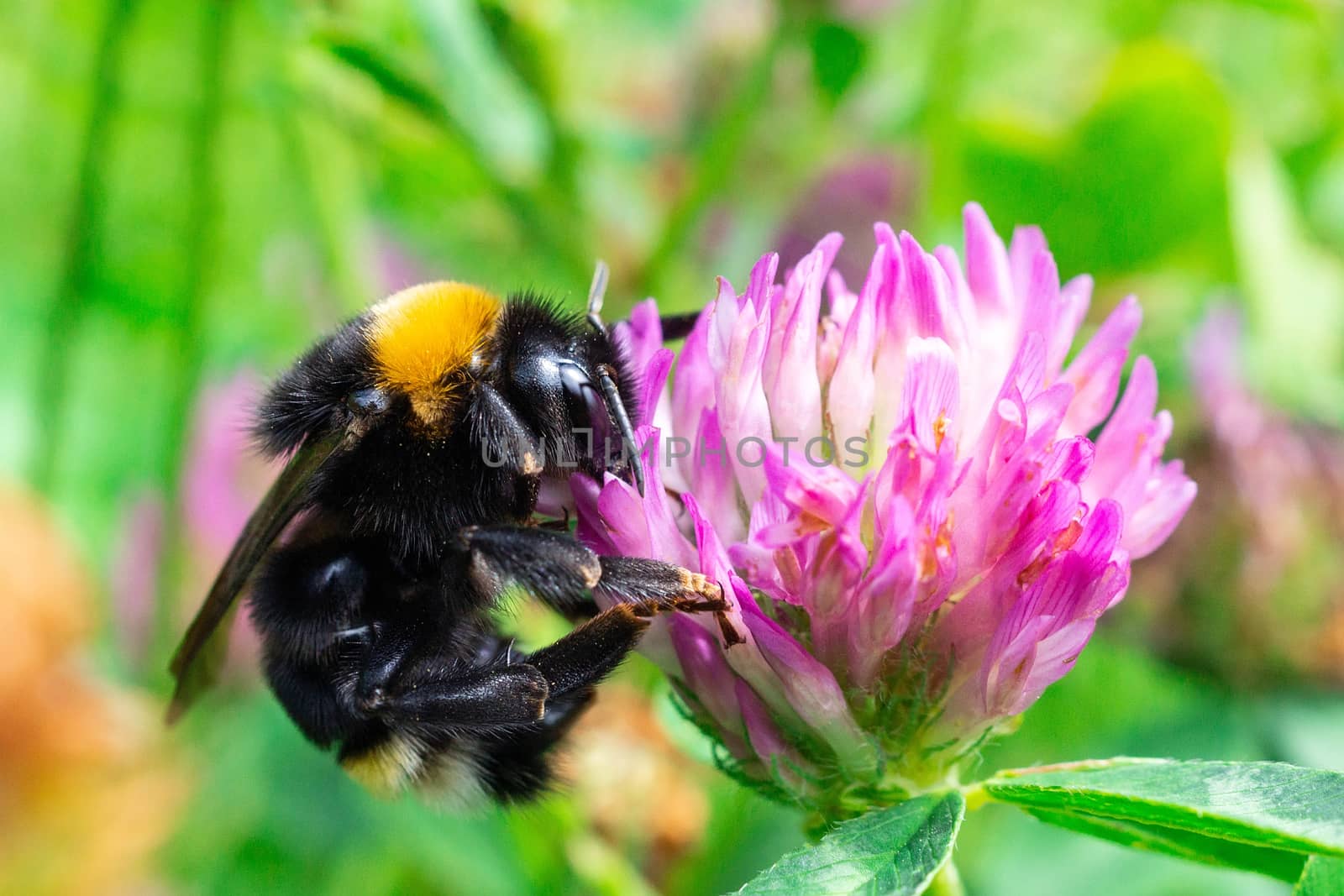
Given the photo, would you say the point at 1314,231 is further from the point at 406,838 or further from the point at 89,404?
the point at 89,404

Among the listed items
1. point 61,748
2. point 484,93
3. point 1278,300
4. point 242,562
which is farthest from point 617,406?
point 61,748

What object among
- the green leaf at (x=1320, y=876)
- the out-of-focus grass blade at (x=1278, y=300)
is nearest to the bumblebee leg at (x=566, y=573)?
the green leaf at (x=1320, y=876)

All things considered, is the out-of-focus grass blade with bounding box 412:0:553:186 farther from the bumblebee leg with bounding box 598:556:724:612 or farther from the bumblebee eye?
the bumblebee leg with bounding box 598:556:724:612

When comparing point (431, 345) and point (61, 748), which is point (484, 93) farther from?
point (61, 748)

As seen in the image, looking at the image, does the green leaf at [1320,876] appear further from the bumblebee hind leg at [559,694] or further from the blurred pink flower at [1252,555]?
the blurred pink flower at [1252,555]

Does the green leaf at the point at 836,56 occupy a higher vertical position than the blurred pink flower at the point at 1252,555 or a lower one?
higher

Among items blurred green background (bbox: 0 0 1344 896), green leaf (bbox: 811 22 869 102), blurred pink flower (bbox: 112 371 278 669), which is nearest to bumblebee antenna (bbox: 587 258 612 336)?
blurred green background (bbox: 0 0 1344 896)

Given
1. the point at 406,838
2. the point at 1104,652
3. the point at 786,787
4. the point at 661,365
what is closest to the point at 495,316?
the point at 661,365
